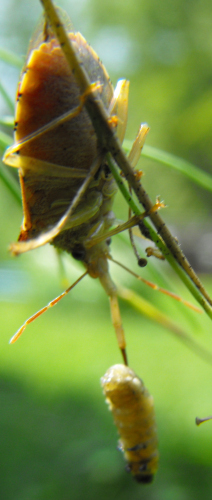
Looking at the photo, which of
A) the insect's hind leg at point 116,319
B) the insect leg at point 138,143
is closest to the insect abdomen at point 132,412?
the insect's hind leg at point 116,319

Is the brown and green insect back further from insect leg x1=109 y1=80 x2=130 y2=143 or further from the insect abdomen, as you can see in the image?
the insect abdomen

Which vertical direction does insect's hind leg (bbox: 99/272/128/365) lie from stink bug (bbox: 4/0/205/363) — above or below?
below

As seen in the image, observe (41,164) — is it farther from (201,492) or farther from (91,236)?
(201,492)

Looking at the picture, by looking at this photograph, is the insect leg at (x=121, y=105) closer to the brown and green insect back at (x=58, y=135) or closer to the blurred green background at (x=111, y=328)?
the brown and green insect back at (x=58, y=135)

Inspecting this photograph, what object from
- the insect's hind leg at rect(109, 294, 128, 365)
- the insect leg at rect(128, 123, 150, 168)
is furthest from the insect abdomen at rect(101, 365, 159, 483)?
the insect leg at rect(128, 123, 150, 168)

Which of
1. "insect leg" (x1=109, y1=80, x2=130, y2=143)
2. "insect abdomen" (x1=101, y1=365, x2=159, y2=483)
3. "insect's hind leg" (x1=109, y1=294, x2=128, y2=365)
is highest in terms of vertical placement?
"insect leg" (x1=109, y1=80, x2=130, y2=143)

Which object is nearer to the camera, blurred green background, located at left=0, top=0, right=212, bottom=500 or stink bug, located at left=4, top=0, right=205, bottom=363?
stink bug, located at left=4, top=0, right=205, bottom=363
